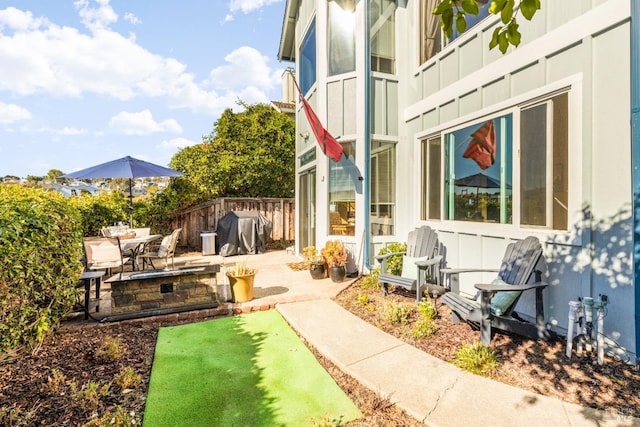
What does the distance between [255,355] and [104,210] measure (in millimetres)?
7911

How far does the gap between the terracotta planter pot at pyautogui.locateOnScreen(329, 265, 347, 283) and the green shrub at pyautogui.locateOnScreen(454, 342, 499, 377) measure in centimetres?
314

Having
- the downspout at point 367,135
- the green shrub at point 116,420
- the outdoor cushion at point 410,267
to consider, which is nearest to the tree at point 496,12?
the green shrub at point 116,420

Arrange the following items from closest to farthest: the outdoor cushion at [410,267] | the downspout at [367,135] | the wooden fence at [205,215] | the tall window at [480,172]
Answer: the tall window at [480,172] < the outdoor cushion at [410,267] < the downspout at [367,135] < the wooden fence at [205,215]

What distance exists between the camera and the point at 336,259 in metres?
6.36

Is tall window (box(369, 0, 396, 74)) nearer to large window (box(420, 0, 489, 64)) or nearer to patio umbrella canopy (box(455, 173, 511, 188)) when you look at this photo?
large window (box(420, 0, 489, 64))

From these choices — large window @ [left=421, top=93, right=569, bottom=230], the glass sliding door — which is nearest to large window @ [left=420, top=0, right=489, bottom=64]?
large window @ [left=421, top=93, right=569, bottom=230]

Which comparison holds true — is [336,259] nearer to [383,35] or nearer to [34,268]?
[34,268]

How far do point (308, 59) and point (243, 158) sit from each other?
180 inches

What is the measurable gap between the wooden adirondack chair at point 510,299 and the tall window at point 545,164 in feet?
1.47

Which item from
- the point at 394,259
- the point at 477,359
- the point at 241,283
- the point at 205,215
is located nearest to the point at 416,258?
the point at 394,259

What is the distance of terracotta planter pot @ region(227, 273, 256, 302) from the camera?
505 centimetres

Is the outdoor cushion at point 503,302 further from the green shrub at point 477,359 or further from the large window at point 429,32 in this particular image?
the large window at point 429,32

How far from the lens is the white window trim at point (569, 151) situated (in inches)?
142

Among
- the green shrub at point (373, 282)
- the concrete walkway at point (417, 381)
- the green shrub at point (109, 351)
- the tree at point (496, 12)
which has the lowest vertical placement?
the concrete walkway at point (417, 381)
